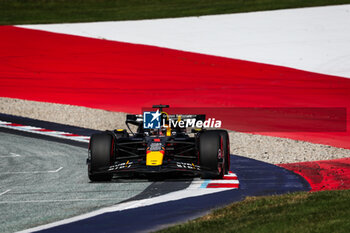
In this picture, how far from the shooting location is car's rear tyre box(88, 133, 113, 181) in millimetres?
13625

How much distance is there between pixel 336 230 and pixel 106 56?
27718 mm

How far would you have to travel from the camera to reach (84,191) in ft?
42.2

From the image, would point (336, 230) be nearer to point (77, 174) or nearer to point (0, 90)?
point (77, 174)

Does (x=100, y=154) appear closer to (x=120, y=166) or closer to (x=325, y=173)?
(x=120, y=166)

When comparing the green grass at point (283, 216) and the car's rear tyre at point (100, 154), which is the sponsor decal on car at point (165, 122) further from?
the green grass at point (283, 216)

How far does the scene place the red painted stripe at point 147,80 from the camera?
87.4 feet

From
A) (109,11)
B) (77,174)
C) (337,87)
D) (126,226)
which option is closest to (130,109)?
(337,87)

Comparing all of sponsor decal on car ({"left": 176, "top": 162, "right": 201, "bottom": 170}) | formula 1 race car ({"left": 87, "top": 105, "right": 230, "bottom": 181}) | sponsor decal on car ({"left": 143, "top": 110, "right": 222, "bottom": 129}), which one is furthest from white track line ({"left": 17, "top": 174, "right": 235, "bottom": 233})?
sponsor decal on car ({"left": 143, "top": 110, "right": 222, "bottom": 129})

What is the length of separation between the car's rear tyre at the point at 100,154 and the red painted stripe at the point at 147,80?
9.07 meters

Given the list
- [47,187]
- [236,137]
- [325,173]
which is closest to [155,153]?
[47,187]

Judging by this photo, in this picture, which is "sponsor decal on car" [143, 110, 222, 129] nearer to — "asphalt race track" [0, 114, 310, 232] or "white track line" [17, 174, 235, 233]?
"asphalt race track" [0, 114, 310, 232]

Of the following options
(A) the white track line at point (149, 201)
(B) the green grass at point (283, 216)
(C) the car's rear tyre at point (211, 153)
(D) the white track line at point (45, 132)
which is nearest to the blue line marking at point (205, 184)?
(A) the white track line at point (149, 201)

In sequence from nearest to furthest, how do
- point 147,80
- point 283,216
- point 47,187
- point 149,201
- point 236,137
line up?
point 283,216, point 149,201, point 47,187, point 236,137, point 147,80

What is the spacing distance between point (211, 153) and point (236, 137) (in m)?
8.31
